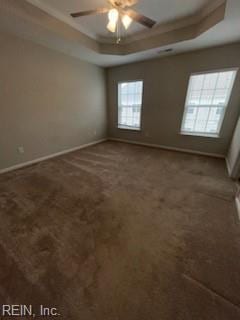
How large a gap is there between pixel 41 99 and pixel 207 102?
3.95m

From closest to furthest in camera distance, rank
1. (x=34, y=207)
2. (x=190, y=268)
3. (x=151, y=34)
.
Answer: (x=190, y=268)
(x=34, y=207)
(x=151, y=34)

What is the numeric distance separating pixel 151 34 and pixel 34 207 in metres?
3.95

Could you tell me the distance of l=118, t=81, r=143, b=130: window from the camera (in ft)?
14.3

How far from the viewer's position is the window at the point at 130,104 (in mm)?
4353

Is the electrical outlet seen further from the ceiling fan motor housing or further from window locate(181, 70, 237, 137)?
window locate(181, 70, 237, 137)

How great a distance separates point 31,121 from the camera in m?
3.06

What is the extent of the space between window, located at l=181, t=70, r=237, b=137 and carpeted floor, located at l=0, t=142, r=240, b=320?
1.60 metres

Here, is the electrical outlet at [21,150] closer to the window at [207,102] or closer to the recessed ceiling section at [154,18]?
the recessed ceiling section at [154,18]

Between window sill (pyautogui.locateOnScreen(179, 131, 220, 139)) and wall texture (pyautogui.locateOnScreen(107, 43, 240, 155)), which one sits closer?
wall texture (pyautogui.locateOnScreen(107, 43, 240, 155))

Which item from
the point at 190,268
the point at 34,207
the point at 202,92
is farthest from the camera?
A: the point at 202,92

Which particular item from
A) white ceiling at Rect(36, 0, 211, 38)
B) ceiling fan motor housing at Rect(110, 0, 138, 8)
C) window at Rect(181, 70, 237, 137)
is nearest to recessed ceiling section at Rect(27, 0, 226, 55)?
white ceiling at Rect(36, 0, 211, 38)

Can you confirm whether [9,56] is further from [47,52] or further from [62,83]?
[62,83]

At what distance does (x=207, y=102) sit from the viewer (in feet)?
11.2

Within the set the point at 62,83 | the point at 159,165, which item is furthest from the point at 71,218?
the point at 62,83
